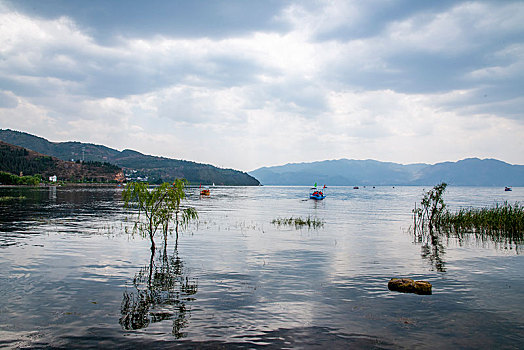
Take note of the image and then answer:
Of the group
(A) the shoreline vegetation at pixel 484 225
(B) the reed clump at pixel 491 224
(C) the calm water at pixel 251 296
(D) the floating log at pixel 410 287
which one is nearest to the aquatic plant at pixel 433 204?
(A) the shoreline vegetation at pixel 484 225

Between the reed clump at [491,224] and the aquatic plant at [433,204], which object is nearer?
the reed clump at [491,224]

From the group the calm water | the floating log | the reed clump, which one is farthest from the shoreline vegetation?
the floating log

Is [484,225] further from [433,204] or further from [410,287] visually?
[410,287]

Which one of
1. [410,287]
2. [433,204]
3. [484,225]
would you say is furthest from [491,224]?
[410,287]

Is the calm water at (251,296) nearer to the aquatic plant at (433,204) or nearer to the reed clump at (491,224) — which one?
the reed clump at (491,224)

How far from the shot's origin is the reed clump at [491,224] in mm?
34816

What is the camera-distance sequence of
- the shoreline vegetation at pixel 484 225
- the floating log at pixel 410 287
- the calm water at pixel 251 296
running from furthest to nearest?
the shoreline vegetation at pixel 484 225, the floating log at pixel 410 287, the calm water at pixel 251 296

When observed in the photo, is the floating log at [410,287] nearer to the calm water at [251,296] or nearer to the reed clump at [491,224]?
the calm water at [251,296]

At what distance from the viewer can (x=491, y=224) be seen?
37.5m

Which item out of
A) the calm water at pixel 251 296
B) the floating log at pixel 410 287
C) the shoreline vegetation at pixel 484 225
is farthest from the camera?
the shoreline vegetation at pixel 484 225

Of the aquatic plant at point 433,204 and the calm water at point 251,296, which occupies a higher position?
the aquatic plant at point 433,204

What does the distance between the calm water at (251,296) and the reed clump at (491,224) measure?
26.6 ft

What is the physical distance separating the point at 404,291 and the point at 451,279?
425 centimetres

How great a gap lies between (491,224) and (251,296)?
3291 cm
